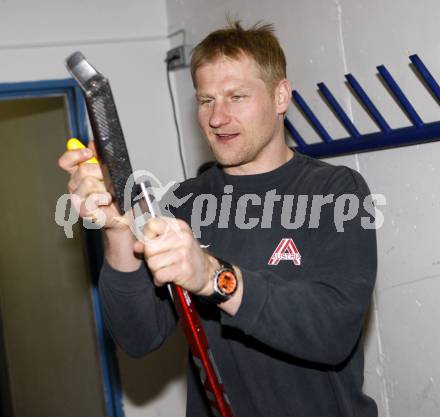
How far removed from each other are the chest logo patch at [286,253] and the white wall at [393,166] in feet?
1.76

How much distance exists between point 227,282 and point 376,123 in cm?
96

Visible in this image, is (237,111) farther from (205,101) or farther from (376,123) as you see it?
(376,123)

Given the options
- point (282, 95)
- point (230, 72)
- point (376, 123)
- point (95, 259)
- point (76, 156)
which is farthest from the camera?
point (95, 259)

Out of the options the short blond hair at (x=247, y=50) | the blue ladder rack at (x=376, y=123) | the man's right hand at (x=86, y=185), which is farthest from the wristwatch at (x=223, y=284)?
the blue ladder rack at (x=376, y=123)

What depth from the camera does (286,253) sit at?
1.39 metres

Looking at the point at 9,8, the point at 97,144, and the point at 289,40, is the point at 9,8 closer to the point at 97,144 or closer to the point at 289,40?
the point at 289,40

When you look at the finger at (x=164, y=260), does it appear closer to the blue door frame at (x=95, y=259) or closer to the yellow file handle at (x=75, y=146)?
the yellow file handle at (x=75, y=146)

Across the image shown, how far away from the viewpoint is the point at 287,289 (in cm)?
113

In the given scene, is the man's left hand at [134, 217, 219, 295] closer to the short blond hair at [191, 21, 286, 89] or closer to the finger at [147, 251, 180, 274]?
the finger at [147, 251, 180, 274]

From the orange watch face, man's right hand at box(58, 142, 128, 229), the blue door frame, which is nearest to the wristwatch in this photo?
the orange watch face

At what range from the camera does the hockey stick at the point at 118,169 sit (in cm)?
95

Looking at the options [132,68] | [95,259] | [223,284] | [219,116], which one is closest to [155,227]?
[223,284]

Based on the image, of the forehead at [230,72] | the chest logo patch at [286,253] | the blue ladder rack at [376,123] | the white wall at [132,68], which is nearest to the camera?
the chest logo patch at [286,253]

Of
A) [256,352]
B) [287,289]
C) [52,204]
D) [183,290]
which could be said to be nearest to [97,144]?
[183,290]
